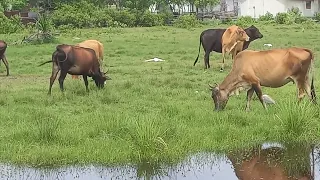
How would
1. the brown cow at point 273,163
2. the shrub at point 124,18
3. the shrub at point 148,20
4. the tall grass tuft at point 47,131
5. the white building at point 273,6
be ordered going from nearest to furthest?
the brown cow at point 273,163 → the tall grass tuft at point 47,131 → the shrub at point 124,18 → the shrub at point 148,20 → the white building at point 273,6

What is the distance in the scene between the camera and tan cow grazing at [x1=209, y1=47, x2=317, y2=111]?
1116 cm

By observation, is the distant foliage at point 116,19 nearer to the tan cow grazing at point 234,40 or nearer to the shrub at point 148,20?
the shrub at point 148,20

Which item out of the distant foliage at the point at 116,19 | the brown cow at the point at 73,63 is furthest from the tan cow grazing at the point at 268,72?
the distant foliage at the point at 116,19

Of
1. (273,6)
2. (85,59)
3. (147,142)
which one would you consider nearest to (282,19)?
(273,6)

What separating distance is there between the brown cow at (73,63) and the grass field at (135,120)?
1.40 ft

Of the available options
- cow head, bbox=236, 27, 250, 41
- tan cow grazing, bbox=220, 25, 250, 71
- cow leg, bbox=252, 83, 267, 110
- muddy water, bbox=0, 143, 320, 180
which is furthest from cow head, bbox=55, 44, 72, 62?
cow head, bbox=236, 27, 250, 41

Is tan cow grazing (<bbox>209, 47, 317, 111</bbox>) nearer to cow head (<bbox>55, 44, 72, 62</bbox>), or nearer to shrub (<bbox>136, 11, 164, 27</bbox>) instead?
cow head (<bbox>55, 44, 72, 62</bbox>)

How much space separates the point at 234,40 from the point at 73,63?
6.63 m

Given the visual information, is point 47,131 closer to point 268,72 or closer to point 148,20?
point 268,72

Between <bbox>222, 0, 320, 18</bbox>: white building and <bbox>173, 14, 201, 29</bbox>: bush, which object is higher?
<bbox>222, 0, 320, 18</bbox>: white building

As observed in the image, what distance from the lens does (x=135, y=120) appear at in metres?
9.10

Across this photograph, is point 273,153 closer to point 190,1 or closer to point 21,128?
point 21,128

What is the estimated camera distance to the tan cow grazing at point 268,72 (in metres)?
11.2

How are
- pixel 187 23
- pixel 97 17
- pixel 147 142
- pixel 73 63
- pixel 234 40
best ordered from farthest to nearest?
pixel 97 17, pixel 187 23, pixel 234 40, pixel 73 63, pixel 147 142
